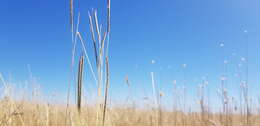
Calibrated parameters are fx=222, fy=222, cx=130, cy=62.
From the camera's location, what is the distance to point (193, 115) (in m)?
2.95

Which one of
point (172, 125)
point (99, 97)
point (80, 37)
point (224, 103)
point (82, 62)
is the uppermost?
point (80, 37)

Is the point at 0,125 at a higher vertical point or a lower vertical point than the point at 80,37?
lower

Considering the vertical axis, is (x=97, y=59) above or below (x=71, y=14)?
below

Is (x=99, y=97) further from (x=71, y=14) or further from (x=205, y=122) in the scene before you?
(x=205, y=122)

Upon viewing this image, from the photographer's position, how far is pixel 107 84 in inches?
34.1

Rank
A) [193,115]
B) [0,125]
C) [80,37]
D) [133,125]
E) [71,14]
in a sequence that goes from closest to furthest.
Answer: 1. [71,14]
2. [80,37]
3. [0,125]
4. [133,125]
5. [193,115]

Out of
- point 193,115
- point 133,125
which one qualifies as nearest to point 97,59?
point 133,125

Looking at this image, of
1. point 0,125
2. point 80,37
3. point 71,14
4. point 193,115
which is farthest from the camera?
point 193,115

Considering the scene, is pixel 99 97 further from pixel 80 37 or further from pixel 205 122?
pixel 205 122

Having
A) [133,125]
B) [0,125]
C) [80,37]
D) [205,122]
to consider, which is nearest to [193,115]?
[205,122]

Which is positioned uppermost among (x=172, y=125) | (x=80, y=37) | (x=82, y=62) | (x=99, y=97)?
(x=80, y=37)

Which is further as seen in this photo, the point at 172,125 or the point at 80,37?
the point at 172,125

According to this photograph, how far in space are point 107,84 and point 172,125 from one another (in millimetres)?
1788

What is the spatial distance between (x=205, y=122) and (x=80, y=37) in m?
1.97
